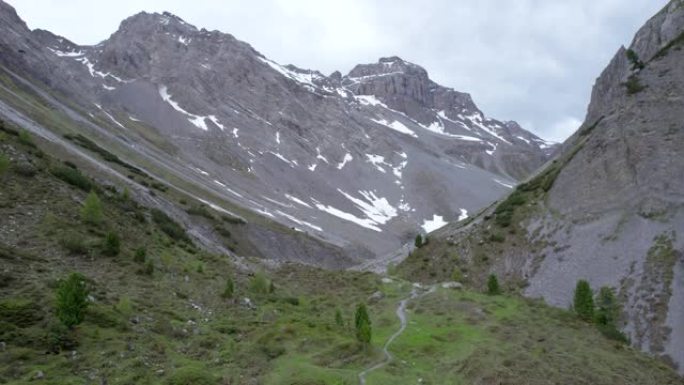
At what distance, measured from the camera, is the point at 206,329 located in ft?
74.5

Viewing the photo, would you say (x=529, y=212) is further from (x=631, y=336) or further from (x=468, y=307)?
(x=468, y=307)

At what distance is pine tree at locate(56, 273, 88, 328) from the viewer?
18109 mm

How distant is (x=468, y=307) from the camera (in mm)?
30531

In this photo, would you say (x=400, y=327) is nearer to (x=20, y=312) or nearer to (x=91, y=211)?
(x=20, y=312)

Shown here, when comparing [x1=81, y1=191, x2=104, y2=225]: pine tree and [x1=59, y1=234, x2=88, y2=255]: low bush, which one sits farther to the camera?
[x1=81, y1=191, x2=104, y2=225]: pine tree

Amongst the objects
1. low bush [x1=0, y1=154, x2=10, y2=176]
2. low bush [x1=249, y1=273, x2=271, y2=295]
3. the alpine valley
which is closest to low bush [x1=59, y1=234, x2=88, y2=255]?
the alpine valley

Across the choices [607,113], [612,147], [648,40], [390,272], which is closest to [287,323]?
[390,272]

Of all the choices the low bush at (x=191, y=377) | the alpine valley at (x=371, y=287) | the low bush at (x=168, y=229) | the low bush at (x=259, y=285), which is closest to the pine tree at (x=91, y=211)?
the alpine valley at (x=371, y=287)

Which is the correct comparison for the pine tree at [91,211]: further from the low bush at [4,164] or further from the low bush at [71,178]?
the low bush at [71,178]

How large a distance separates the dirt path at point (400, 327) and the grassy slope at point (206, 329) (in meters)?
0.39

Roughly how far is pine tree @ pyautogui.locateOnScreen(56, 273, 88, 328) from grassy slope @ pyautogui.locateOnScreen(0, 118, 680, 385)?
533mm

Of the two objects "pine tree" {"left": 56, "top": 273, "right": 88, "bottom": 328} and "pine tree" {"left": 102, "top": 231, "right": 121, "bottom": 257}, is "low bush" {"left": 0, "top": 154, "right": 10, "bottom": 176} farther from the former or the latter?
"pine tree" {"left": 56, "top": 273, "right": 88, "bottom": 328}

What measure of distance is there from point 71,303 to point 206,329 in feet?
19.8

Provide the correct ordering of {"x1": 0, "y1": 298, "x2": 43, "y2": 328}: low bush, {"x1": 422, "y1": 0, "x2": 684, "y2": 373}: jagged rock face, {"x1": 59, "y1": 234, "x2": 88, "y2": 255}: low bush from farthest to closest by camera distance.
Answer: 1. {"x1": 422, "y1": 0, "x2": 684, "y2": 373}: jagged rock face
2. {"x1": 59, "y1": 234, "x2": 88, "y2": 255}: low bush
3. {"x1": 0, "y1": 298, "x2": 43, "y2": 328}: low bush
